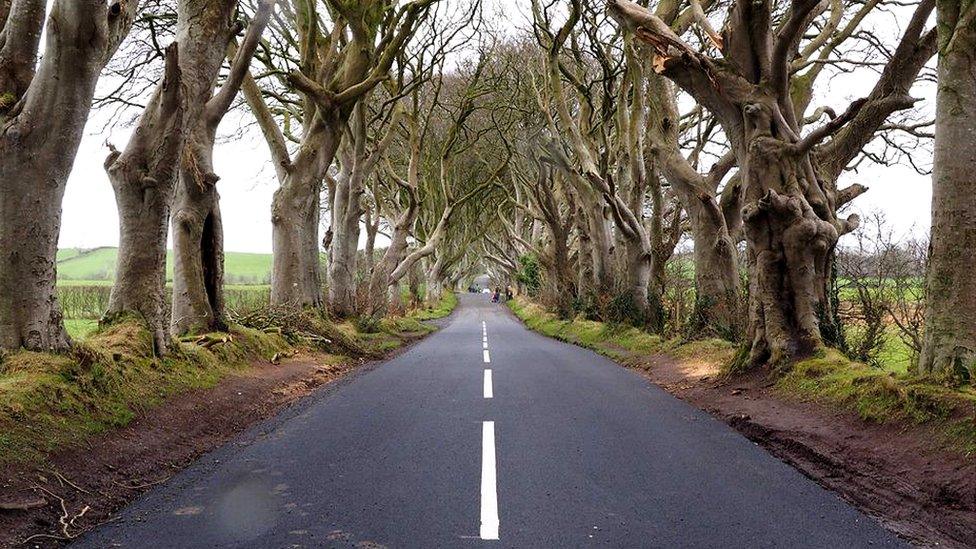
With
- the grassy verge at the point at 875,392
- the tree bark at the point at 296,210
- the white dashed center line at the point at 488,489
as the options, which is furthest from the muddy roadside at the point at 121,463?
the grassy verge at the point at 875,392

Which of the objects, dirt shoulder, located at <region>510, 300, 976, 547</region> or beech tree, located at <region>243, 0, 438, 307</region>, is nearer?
dirt shoulder, located at <region>510, 300, 976, 547</region>

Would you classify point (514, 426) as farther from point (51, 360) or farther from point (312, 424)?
point (51, 360)

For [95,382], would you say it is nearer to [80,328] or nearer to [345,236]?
[345,236]

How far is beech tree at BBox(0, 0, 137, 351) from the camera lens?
6.34 m

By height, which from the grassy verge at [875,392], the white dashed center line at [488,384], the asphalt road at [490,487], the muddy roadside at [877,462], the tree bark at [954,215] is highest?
the tree bark at [954,215]

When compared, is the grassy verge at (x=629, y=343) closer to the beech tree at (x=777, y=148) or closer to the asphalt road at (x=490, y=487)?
the beech tree at (x=777, y=148)

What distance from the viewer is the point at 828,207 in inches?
396

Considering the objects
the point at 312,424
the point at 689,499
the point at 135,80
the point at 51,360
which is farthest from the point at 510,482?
the point at 135,80

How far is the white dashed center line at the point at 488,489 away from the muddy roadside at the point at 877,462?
8.82ft

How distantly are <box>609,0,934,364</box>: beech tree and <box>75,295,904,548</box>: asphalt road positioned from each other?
2.40 metres

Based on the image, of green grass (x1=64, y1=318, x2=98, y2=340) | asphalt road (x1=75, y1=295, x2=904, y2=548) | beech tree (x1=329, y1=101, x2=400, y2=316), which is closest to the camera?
asphalt road (x1=75, y1=295, x2=904, y2=548)

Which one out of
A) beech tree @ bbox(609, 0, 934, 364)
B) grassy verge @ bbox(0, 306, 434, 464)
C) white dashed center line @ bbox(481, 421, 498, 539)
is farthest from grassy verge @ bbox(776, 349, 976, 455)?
grassy verge @ bbox(0, 306, 434, 464)

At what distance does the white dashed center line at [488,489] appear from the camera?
14.3ft

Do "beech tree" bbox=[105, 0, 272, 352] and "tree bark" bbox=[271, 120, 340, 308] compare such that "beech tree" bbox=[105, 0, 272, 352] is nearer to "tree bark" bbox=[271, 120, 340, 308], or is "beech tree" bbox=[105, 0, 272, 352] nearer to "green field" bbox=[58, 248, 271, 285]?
"tree bark" bbox=[271, 120, 340, 308]
